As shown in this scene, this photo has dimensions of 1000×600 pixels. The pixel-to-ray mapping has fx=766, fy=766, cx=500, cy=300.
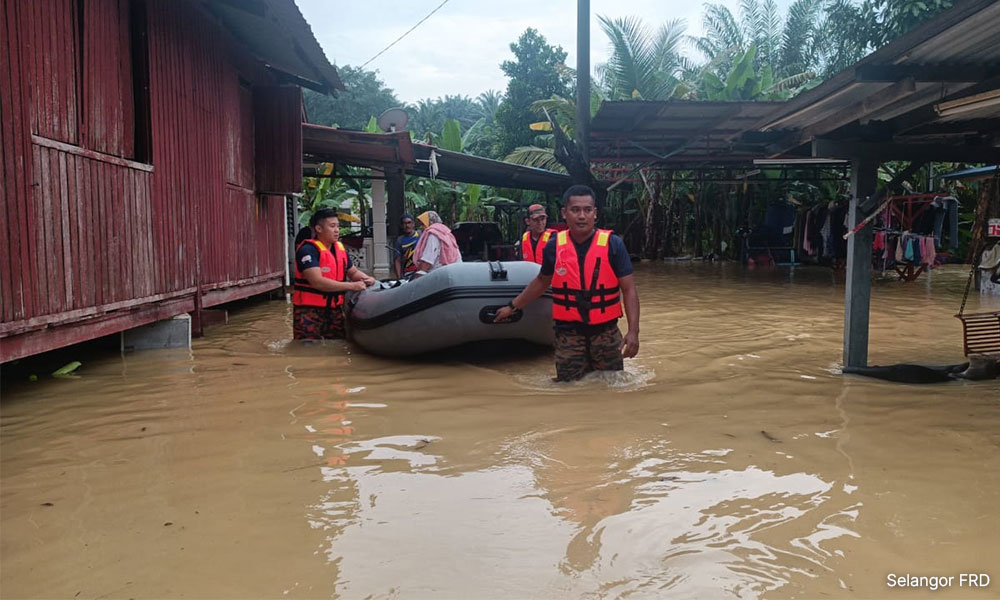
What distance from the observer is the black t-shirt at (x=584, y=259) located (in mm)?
5074

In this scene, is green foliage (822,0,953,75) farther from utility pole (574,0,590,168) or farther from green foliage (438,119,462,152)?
green foliage (438,119,462,152)

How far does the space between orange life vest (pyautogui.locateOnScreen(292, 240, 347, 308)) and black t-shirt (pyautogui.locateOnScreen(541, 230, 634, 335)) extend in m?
2.32

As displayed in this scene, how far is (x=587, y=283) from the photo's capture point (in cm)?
512

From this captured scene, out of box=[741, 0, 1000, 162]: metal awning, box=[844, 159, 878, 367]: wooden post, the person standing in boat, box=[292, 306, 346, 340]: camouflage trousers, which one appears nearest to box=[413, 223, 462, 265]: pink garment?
the person standing in boat

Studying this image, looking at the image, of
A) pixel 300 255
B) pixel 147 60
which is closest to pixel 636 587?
pixel 300 255

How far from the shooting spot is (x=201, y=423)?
453 cm

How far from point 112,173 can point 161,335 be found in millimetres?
1700

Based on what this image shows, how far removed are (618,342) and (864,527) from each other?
2560 mm

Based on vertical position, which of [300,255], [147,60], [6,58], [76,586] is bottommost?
[76,586]

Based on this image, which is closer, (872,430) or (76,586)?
(76,586)

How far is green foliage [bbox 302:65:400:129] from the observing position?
3878 centimetres

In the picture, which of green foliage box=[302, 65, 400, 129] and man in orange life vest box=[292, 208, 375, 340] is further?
green foliage box=[302, 65, 400, 129]

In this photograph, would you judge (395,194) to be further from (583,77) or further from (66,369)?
(66,369)

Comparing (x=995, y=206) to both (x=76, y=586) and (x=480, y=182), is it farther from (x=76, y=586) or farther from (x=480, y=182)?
(x=76, y=586)
